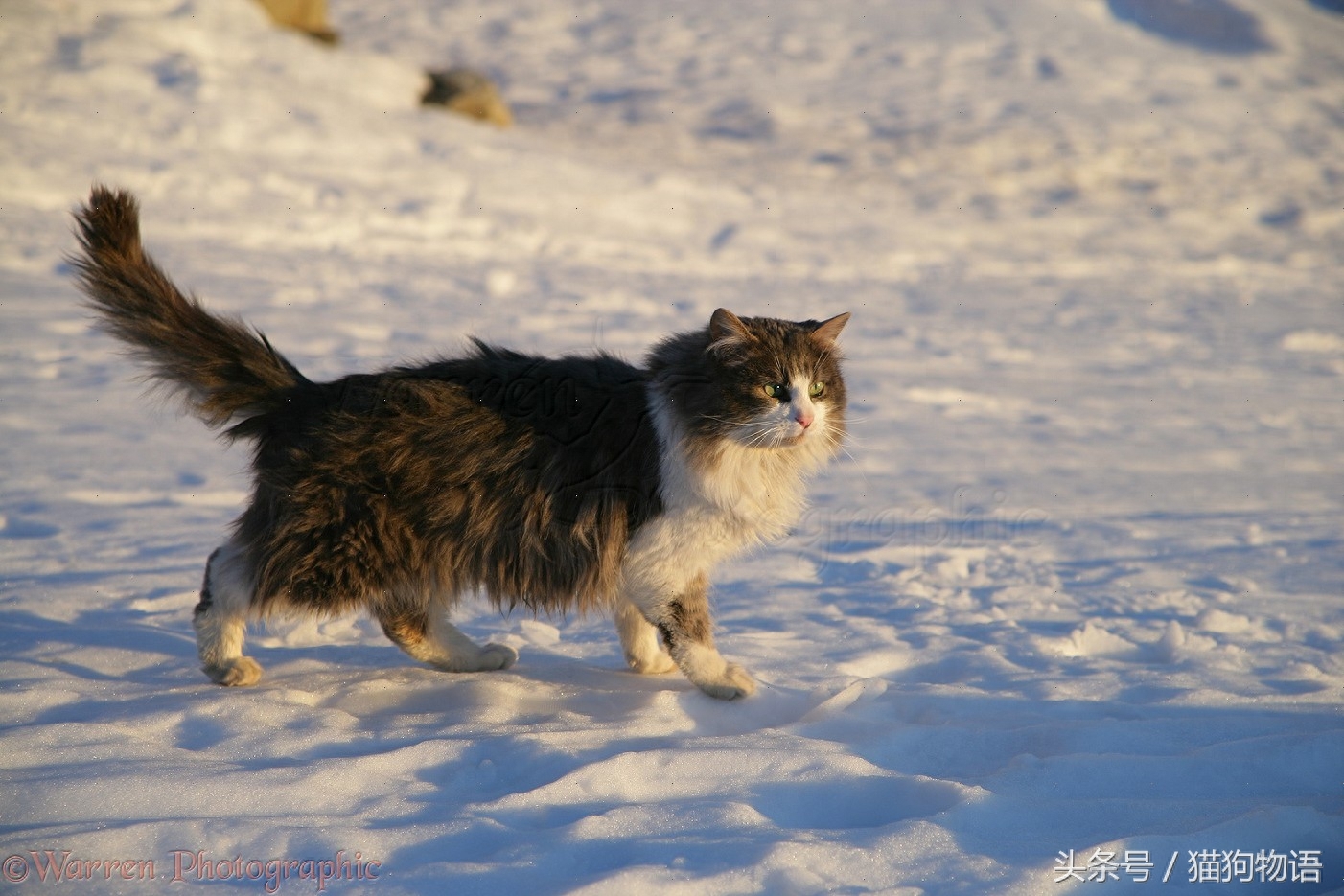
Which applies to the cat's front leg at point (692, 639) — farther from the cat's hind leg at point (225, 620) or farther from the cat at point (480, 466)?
the cat's hind leg at point (225, 620)

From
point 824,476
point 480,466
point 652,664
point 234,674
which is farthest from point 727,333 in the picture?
point 824,476

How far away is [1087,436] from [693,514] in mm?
4544

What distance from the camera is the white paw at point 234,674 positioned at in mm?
2982

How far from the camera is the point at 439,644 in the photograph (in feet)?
10.7

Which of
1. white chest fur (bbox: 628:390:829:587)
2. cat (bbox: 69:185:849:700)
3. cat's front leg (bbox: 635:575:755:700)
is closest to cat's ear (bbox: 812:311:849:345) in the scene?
cat (bbox: 69:185:849:700)

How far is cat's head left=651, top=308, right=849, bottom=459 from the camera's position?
2893mm

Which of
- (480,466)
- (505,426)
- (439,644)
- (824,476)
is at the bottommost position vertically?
(439,644)

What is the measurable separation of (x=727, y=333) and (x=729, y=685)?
103cm

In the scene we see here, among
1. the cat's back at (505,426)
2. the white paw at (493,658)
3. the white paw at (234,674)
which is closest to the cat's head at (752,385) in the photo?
the cat's back at (505,426)

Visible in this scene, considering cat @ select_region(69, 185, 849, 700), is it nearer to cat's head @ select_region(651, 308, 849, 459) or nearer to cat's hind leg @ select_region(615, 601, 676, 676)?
cat's head @ select_region(651, 308, 849, 459)

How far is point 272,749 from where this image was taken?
2535 millimetres

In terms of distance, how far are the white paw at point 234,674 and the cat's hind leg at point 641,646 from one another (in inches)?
43.8

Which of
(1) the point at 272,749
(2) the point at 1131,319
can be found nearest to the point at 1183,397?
(2) the point at 1131,319

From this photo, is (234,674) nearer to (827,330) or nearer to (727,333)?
(727,333)
